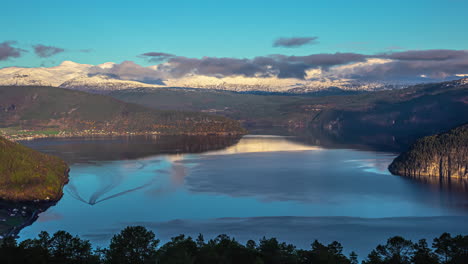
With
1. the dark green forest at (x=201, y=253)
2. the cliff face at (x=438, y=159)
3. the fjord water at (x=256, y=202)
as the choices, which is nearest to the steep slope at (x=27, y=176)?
the fjord water at (x=256, y=202)

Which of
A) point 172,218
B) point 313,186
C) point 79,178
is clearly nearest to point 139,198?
point 172,218

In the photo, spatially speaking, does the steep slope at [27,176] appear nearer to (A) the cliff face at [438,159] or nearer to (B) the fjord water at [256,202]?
(B) the fjord water at [256,202]

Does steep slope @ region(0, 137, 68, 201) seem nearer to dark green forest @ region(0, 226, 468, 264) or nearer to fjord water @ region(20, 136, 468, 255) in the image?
fjord water @ region(20, 136, 468, 255)

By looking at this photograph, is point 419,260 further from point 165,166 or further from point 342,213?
point 165,166

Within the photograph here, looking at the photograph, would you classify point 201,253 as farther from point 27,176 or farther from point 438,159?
point 438,159

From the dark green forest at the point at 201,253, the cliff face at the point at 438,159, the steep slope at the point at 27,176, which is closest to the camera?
the dark green forest at the point at 201,253

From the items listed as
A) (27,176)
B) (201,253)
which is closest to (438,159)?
(201,253)

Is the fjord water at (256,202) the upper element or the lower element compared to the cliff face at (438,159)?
lower
